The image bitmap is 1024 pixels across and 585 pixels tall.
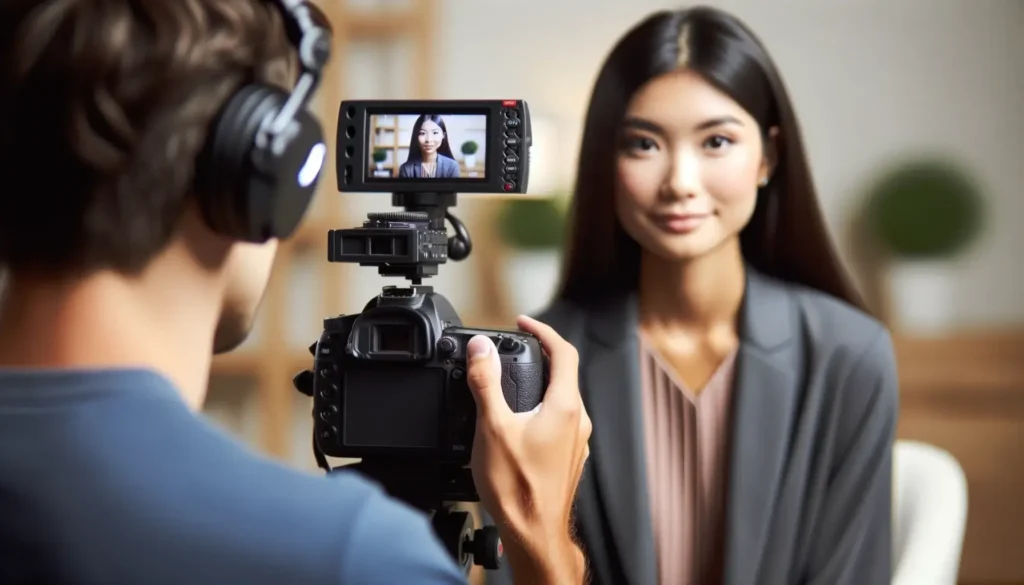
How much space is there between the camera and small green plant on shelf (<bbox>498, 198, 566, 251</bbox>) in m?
2.59

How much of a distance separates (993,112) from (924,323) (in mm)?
582

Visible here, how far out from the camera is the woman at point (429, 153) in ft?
3.05

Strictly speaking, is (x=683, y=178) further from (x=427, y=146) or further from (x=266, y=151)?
(x=266, y=151)

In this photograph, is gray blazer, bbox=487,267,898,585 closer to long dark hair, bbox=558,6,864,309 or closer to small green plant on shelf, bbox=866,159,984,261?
long dark hair, bbox=558,6,864,309

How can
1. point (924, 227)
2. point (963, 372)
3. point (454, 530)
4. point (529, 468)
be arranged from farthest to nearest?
point (924, 227)
point (963, 372)
point (454, 530)
point (529, 468)

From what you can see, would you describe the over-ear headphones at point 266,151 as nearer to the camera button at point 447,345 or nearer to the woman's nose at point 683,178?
the camera button at point 447,345

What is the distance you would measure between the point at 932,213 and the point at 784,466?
5.04 feet

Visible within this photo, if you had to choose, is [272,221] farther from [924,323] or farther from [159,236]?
[924,323]

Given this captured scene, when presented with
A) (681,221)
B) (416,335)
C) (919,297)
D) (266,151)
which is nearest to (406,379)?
(416,335)

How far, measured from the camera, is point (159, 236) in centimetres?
56

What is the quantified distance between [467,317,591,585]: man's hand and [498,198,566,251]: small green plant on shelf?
5.79 feet

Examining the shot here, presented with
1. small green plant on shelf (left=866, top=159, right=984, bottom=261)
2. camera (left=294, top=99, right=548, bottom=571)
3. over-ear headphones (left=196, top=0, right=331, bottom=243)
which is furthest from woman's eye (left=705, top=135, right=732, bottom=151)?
small green plant on shelf (left=866, top=159, right=984, bottom=261)

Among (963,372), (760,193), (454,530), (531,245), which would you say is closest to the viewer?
(454,530)

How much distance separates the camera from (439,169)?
93cm
